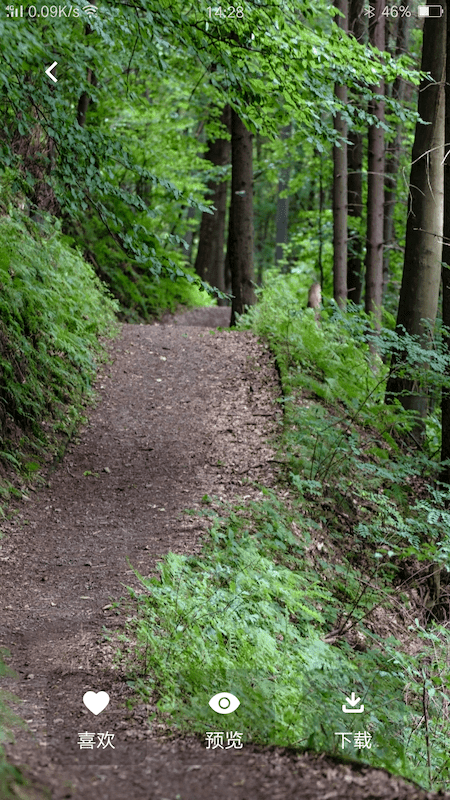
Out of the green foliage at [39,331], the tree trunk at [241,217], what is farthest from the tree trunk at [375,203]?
the green foliage at [39,331]

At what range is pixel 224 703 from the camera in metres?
3.55

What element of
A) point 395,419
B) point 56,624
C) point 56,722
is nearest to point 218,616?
point 56,624

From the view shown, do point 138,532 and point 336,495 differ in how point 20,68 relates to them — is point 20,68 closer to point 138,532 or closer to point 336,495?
point 138,532

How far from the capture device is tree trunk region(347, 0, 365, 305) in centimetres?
1532

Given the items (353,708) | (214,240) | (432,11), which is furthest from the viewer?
(214,240)

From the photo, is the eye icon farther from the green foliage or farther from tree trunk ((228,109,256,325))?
tree trunk ((228,109,256,325))

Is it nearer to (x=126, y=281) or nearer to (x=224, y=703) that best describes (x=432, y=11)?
(x=224, y=703)

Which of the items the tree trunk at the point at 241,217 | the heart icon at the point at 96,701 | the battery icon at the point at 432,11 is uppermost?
the battery icon at the point at 432,11

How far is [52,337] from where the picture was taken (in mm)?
9180

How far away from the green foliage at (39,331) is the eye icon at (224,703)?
4249 millimetres

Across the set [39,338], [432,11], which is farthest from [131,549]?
[432,11]

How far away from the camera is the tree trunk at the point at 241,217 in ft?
43.8

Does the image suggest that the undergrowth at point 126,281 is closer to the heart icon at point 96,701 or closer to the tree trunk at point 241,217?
Result: the tree trunk at point 241,217

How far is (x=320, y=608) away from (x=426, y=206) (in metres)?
5.57
